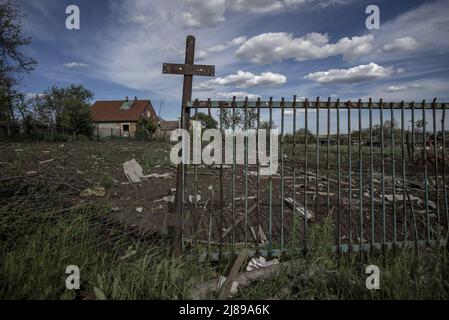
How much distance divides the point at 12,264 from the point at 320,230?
3935 mm

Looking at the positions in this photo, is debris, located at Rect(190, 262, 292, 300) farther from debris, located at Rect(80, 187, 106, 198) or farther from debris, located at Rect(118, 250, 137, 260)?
debris, located at Rect(80, 187, 106, 198)

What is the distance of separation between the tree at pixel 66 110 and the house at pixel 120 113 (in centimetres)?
346

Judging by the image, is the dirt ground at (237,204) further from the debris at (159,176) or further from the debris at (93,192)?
the debris at (159,176)

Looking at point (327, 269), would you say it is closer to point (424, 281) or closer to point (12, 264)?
point (424, 281)

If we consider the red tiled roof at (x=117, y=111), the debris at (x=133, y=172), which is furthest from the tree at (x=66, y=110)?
the debris at (x=133, y=172)

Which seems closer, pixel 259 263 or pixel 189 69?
pixel 259 263

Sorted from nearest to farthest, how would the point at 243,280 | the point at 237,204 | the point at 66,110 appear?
the point at 243,280, the point at 237,204, the point at 66,110

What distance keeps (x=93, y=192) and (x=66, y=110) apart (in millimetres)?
37178

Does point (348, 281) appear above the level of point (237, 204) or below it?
below

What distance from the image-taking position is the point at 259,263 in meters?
3.72

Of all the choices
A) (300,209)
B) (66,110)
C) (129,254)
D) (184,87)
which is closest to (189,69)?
(184,87)

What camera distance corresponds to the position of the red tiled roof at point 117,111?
49.5m

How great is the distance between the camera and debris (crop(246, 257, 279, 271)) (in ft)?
11.9

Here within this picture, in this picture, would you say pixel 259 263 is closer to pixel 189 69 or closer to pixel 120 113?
pixel 189 69
